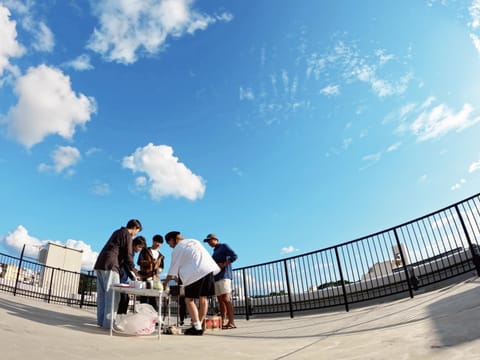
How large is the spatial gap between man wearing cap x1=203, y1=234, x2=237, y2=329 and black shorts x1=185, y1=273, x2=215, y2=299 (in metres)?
1.07

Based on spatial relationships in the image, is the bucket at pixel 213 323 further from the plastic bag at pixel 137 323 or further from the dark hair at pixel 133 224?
the dark hair at pixel 133 224

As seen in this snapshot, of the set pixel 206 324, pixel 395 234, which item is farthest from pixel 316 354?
pixel 395 234

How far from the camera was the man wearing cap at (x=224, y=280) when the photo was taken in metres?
5.56

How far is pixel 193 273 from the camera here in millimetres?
4324

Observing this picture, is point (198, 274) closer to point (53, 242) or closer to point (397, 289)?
point (397, 289)

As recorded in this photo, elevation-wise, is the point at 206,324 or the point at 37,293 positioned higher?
the point at 37,293

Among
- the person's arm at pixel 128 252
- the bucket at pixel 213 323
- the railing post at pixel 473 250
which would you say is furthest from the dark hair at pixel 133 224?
the railing post at pixel 473 250

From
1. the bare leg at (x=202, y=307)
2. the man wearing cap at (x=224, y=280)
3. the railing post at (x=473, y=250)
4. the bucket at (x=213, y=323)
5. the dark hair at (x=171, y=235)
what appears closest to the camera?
the bare leg at (x=202, y=307)

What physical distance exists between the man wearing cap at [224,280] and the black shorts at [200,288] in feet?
3.52

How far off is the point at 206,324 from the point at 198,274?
4.39ft

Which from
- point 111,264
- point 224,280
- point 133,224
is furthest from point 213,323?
point 133,224

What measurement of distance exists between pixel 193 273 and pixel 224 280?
1436mm

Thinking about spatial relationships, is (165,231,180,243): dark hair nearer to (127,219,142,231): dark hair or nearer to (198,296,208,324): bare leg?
(127,219,142,231): dark hair

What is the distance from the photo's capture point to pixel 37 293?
11.4 metres
